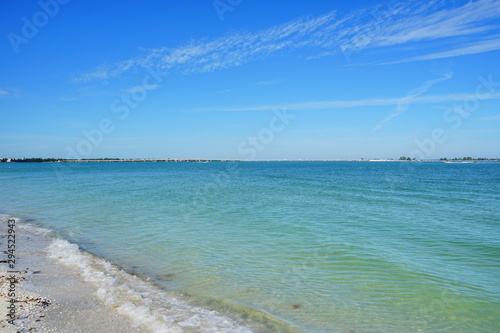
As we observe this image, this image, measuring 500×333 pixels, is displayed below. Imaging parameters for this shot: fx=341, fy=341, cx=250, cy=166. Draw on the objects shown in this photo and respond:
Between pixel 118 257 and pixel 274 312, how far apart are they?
613cm

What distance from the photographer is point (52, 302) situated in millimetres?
6922

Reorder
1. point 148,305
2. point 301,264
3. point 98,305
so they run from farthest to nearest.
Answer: point 301,264
point 148,305
point 98,305

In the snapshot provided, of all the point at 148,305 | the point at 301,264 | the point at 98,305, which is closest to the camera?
the point at 98,305

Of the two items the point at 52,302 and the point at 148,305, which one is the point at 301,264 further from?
the point at 52,302

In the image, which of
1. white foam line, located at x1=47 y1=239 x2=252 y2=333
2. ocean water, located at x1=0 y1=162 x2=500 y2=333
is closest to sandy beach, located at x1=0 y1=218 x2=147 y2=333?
white foam line, located at x1=47 y1=239 x2=252 y2=333

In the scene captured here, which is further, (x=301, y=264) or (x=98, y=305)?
(x=301, y=264)

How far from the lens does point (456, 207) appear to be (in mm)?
21672

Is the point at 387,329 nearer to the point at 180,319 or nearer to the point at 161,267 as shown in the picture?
the point at 180,319

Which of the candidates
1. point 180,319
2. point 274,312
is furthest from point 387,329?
point 180,319

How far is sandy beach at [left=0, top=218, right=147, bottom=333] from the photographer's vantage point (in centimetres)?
589

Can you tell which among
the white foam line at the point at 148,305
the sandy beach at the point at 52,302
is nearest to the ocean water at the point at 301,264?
the white foam line at the point at 148,305

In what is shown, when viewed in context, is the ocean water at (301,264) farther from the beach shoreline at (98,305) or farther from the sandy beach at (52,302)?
the sandy beach at (52,302)

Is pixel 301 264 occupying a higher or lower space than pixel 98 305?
lower

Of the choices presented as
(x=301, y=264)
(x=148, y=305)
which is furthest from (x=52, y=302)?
(x=301, y=264)
